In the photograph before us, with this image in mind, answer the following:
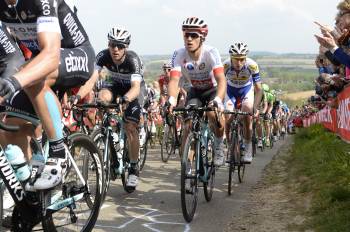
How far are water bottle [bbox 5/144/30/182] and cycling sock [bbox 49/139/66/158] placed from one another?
0.65ft

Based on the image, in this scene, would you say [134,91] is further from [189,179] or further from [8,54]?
[8,54]

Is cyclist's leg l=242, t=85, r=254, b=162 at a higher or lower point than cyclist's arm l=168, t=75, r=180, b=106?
Result: lower

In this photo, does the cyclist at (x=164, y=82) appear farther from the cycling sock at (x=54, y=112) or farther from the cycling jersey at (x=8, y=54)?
the cycling sock at (x=54, y=112)

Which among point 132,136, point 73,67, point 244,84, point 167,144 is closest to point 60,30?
point 73,67

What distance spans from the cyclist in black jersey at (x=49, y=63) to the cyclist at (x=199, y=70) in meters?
2.60

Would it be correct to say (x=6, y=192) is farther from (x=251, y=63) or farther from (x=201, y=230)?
(x=251, y=63)

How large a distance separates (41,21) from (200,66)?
4.12m

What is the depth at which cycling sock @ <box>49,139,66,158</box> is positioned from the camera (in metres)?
3.54

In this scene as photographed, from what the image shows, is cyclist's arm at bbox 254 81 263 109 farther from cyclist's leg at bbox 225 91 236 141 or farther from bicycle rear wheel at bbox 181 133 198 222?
bicycle rear wheel at bbox 181 133 198 222

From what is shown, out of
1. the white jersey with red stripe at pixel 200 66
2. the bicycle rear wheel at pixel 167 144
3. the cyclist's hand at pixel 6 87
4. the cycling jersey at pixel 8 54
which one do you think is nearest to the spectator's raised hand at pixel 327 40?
the white jersey with red stripe at pixel 200 66

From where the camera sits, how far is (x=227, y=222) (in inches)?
223

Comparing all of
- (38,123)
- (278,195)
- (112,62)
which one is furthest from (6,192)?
(278,195)

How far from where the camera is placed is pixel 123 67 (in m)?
7.11

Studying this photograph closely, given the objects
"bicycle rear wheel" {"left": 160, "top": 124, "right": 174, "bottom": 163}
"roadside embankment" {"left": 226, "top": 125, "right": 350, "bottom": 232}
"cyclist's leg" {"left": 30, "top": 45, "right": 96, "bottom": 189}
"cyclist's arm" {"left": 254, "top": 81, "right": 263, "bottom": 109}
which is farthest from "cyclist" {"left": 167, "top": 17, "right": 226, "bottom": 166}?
"bicycle rear wheel" {"left": 160, "top": 124, "right": 174, "bottom": 163}
